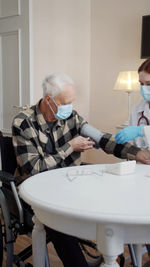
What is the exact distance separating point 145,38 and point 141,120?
157 centimetres

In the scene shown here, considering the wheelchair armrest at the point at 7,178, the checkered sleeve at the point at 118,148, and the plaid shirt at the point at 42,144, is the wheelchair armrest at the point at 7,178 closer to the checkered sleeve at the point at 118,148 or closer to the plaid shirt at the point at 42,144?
the plaid shirt at the point at 42,144

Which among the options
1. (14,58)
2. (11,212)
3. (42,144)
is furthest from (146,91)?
(14,58)

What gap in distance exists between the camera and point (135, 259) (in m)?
1.65

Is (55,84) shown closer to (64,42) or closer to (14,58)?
(14,58)

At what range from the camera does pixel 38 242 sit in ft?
3.92

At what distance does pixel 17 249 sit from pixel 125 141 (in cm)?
109

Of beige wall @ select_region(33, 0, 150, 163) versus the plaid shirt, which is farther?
beige wall @ select_region(33, 0, 150, 163)

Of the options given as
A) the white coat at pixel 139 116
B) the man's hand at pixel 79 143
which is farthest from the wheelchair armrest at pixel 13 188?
the white coat at pixel 139 116

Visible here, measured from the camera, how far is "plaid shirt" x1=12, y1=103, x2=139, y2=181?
1529 millimetres

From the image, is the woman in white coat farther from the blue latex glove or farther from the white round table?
the white round table

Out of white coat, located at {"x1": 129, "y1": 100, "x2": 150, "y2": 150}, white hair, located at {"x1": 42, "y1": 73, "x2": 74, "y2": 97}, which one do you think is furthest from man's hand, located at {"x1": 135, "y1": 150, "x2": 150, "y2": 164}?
white hair, located at {"x1": 42, "y1": 73, "x2": 74, "y2": 97}

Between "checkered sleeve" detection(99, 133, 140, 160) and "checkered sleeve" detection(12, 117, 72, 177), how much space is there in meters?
0.26

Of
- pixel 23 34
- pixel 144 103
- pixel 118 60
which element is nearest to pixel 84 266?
pixel 144 103

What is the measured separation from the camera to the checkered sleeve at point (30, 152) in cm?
152
